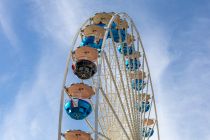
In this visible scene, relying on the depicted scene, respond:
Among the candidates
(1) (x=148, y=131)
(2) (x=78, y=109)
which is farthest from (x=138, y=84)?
(2) (x=78, y=109)

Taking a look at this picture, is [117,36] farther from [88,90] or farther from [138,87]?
[88,90]

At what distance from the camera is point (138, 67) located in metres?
30.1

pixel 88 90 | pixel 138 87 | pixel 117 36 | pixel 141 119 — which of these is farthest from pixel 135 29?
pixel 88 90

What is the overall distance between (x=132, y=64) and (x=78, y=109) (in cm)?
804

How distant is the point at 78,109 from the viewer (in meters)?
22.2

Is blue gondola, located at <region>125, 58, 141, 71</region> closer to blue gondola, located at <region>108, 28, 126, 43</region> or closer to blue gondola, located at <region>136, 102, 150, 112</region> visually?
blue gondola, located at <region>108, 28, 126, 43</region>

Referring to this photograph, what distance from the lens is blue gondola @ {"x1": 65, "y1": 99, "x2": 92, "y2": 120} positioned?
22234 mm

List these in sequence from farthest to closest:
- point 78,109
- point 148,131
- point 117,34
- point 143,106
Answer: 1. point 148,131
2. point 143,106
3. point 117,34
4. point 78,109

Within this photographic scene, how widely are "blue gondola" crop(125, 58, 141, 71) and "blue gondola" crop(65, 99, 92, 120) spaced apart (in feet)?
20.9

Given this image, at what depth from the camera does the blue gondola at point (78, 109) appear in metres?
22.2

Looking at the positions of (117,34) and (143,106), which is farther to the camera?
(143,106)

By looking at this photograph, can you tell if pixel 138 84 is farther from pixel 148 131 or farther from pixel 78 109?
pixel 78 109

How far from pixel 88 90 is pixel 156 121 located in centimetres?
1008

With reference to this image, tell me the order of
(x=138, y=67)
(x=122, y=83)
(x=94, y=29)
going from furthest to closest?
1. (x=138, y=67)
2. (x=94, y=29)
3. (x=122, y=83)
